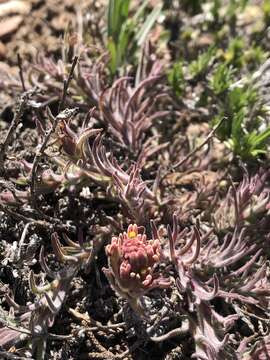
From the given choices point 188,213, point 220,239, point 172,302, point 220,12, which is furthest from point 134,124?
point 220,12

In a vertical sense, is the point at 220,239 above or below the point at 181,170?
below

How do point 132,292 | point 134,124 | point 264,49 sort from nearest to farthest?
point 132,292, point 134,124, point 264,49

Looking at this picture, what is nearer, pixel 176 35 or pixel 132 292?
pixel 132 292

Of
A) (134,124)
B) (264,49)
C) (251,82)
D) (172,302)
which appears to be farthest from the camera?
(264,49)

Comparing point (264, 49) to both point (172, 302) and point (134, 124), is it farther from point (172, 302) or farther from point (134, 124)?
point (172, 302)

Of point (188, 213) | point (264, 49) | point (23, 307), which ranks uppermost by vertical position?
point (264, 49)

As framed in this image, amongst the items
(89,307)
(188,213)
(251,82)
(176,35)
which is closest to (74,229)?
(89,307)

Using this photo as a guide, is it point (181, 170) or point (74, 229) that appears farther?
point (181, 170)

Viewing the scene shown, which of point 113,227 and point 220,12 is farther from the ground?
point 220,12

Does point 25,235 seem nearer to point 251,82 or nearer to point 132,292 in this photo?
point 132,292
